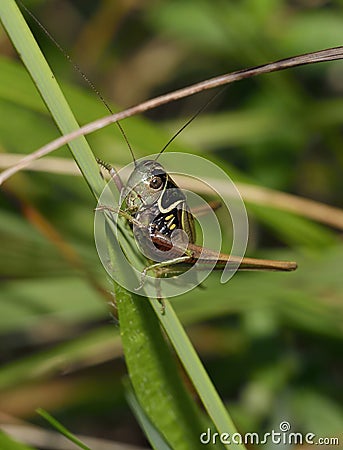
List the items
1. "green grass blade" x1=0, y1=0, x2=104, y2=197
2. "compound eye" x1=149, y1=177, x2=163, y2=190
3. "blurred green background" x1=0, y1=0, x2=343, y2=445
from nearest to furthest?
"green grass blade" x1=0, y1=0, x2=104, y2=197 < "compound eye" x1=149, y1=177, x2=163, y2=190 < "blurred green background" x1=0, y1=0, x2=343, y2=445

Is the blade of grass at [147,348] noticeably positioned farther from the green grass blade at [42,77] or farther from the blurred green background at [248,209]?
the blurred green background at [248,209]

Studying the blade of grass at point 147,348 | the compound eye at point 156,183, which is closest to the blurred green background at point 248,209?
the compound eye at point 156,183

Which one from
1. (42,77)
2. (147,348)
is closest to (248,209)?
(147,348)

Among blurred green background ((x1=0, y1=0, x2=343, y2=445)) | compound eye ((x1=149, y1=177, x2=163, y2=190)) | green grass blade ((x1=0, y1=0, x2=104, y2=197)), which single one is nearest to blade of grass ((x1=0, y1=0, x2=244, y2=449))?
green grass blade ((x1=0, y1=0, x2=104, y2=197))

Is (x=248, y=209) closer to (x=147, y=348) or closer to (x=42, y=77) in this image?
(x=147, y=348)

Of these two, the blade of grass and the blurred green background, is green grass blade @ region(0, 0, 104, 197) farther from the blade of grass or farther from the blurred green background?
the blurred green background

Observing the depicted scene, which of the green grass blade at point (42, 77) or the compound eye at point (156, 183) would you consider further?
the compound eye at point (156, 183)

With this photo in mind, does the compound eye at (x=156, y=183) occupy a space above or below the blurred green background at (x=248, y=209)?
below
